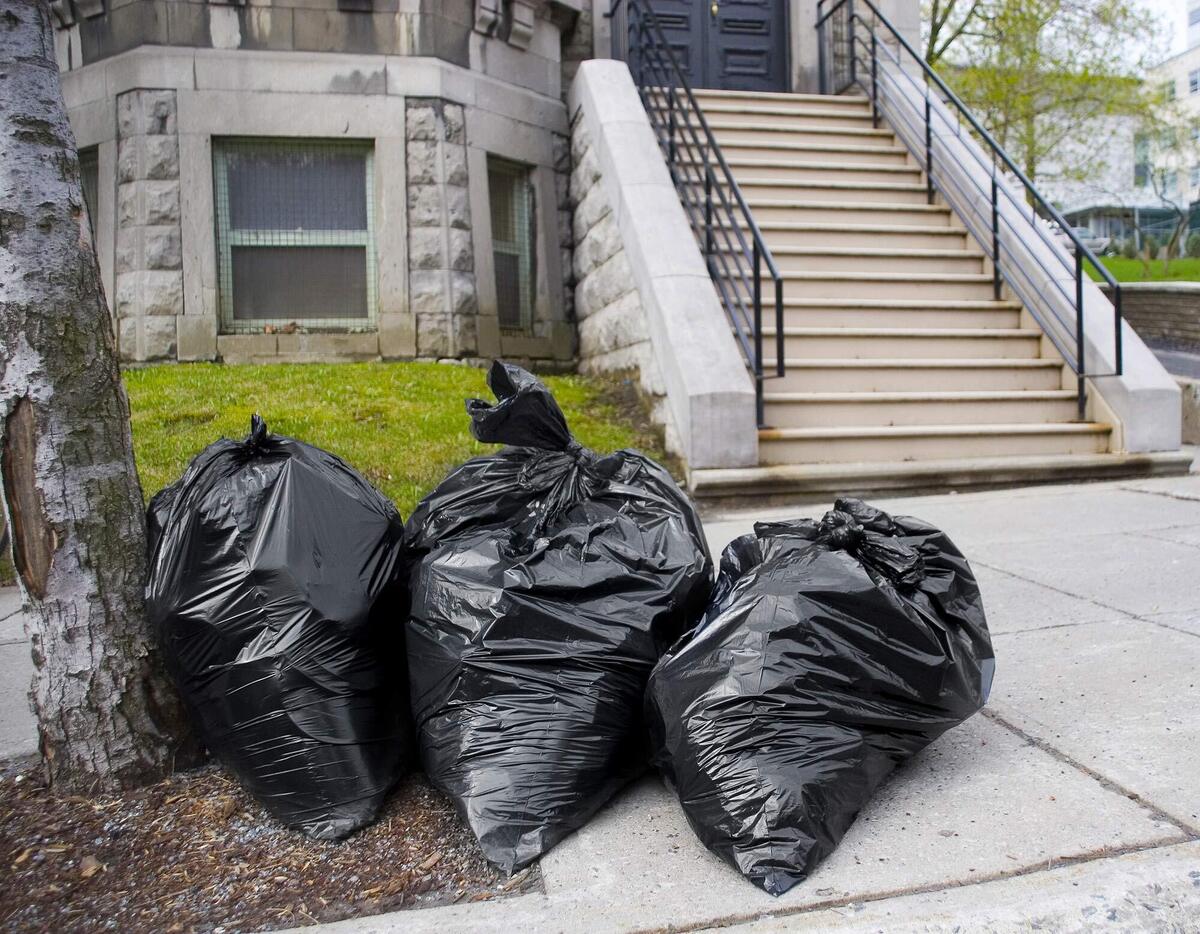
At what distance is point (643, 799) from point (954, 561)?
2.98ft

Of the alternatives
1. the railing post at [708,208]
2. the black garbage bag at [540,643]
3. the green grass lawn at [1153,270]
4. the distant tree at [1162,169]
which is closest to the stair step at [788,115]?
the railing post at [708,208]

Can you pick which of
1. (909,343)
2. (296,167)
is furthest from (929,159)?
(296,167)

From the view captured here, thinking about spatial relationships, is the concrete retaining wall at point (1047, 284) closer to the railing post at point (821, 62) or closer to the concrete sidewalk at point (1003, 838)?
the railing post at point (821, 62)

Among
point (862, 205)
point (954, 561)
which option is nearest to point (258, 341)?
point (862, 205)

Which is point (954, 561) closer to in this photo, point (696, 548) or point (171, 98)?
point (696, 548)

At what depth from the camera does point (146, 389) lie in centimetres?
652

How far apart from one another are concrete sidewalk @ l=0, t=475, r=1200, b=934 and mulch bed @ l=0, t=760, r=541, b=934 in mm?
133

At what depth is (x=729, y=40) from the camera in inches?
414

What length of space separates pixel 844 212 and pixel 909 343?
1.73 metres

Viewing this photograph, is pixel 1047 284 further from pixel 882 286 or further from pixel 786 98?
pixel 786 98

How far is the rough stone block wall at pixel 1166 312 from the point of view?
584 inches

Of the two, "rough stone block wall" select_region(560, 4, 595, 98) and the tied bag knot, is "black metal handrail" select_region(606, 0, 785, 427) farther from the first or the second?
the tied bag knot

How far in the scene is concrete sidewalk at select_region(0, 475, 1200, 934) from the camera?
1.67 metres

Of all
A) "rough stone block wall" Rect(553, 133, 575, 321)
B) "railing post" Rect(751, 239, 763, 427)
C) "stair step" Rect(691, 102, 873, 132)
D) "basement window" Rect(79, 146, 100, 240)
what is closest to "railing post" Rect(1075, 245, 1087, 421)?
"railing post" Rect(751, 239, 763, 427)
